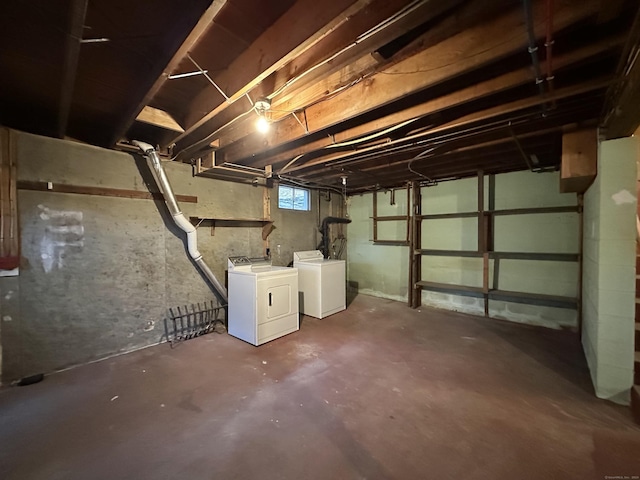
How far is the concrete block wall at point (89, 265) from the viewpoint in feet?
7.72

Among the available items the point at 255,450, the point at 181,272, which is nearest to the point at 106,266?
the point at 181,272

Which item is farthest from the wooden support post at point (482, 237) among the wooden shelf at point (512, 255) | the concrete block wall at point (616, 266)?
the concrete block wall at point (616, 266)

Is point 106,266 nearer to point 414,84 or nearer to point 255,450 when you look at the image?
point 255,450

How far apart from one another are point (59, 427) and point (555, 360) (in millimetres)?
4214

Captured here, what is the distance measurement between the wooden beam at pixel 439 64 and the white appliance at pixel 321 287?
2.31 m

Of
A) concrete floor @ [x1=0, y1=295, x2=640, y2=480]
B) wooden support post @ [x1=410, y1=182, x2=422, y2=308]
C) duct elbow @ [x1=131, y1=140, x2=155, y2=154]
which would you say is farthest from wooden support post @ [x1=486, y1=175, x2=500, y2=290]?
duct elbow @ [x1=131, y1=140, x2=155, y2=154]

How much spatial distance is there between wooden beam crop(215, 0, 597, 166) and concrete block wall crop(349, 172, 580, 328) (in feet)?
10.2

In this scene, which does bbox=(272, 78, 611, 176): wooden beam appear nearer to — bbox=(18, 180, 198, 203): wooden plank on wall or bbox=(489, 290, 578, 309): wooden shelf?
bbox=(18, 180, 198, 203): wooden plank on wall

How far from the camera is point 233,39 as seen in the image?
57.1 inches

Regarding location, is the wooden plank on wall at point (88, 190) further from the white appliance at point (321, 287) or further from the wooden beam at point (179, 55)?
the white appliance at point (321, 287)

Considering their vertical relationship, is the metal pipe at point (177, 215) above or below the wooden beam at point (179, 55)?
below

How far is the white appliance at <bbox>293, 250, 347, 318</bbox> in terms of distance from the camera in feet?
13.0

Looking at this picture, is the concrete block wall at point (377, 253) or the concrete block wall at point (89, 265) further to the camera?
the concrete block wall at point (377, 253)

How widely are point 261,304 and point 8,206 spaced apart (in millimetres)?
2382
